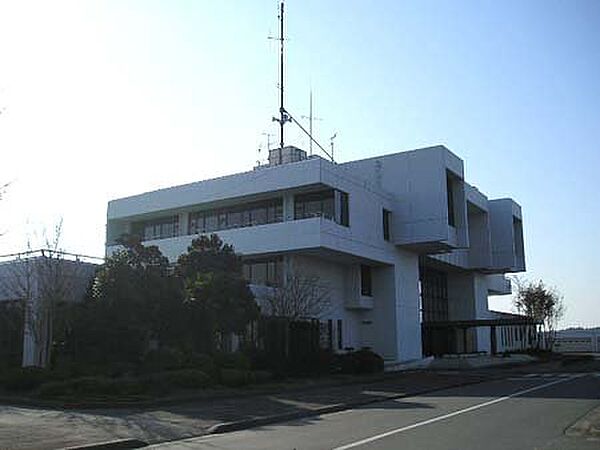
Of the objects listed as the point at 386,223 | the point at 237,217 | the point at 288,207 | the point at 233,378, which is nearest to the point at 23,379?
the point at 233,378

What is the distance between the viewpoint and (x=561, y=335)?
112062 mm

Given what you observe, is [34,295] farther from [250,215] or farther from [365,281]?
[365,281]

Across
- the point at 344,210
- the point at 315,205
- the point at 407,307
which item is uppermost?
the point at 315,205

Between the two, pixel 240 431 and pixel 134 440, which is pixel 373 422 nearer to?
pixel 240 431

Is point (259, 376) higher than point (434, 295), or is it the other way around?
point (434, 295)

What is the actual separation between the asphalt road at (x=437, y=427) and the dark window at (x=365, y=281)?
77.1ft

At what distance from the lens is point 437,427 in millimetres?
15422

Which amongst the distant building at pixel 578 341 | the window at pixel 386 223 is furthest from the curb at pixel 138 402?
the distant building at pixel 578 341

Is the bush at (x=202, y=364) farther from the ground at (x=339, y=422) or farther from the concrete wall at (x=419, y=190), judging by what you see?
the concrete wall at (x=419, y=190)

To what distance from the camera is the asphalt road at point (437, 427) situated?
42.1 feet

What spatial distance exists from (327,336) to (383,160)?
523 inches

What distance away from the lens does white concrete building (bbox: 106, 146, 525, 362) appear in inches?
1629

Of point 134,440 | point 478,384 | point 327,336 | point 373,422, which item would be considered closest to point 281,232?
point 327,336

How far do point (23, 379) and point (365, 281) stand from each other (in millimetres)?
26957
